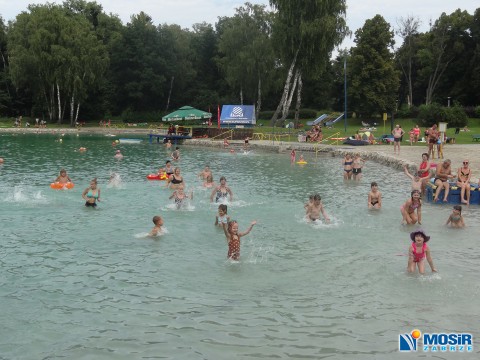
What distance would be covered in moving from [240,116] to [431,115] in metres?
17.9

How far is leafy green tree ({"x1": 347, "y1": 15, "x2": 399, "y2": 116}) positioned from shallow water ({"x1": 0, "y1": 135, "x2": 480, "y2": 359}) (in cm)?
4214

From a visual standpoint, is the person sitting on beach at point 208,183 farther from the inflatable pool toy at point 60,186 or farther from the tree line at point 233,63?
the tree line at point 233,63

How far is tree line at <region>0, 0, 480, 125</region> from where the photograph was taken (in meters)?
48.2

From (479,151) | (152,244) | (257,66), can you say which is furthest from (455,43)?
(152,244)

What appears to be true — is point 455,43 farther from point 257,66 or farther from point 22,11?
point 22,11

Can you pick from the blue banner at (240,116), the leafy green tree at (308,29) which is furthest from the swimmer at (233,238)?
the blue banner at (240,116)

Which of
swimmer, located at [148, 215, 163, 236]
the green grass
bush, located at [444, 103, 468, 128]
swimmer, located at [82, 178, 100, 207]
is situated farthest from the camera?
bush, located at [444, 103, 468, 128]

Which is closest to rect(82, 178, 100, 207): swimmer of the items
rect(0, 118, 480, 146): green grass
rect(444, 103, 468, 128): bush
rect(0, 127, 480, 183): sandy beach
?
rect(0, 127, 480, 183): sandy beach

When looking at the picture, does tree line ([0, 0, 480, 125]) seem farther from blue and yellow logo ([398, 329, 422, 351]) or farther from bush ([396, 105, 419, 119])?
blue and yellow logo ([398, 329, 422, 351])

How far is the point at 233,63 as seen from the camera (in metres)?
63.4

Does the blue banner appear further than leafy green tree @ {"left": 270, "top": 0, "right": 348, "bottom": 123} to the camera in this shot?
Yes

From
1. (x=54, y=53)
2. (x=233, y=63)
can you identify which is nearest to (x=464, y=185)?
(x=233, y=63)

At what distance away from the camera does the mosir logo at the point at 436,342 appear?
7215mm

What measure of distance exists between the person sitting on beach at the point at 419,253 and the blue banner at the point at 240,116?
131 ft
